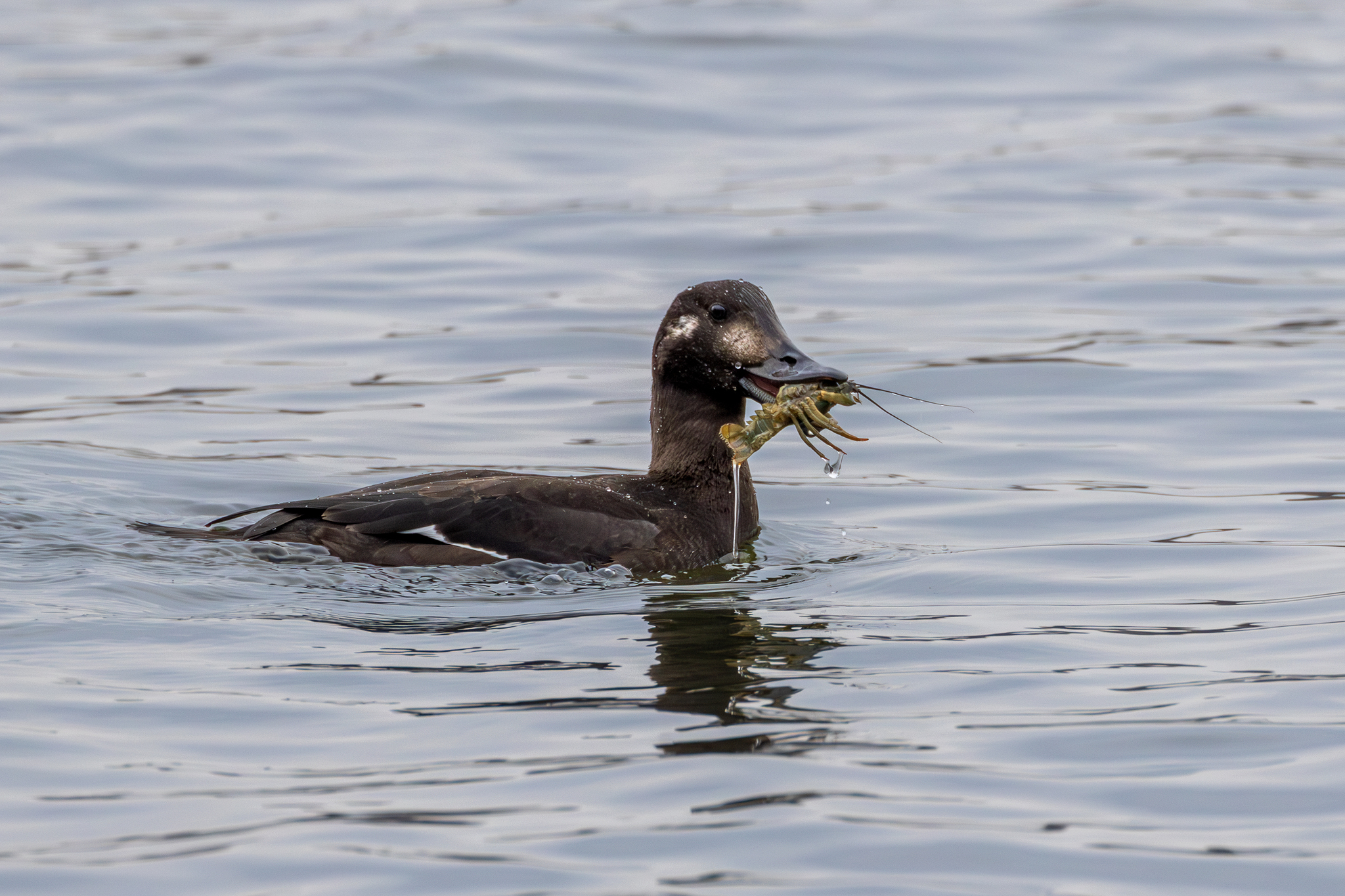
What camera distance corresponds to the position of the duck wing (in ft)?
23.0

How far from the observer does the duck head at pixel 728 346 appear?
24.0 ft

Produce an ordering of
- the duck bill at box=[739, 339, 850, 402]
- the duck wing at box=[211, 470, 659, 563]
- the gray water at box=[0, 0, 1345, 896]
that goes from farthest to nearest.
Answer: the duck bill at box=[739, 339, 850, 402]
the duck wing at box=[211, 470, 659, 563]
the gray water at box=[0, 0, 1345, 896]

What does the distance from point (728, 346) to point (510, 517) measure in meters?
1.14

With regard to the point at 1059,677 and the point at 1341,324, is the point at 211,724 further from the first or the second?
the point at 1341,324

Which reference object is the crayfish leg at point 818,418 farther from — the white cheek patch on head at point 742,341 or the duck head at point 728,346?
the white cheek patch on head at point 742,341

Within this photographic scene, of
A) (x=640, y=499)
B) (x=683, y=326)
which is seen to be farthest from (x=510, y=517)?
(x=683, y=326)

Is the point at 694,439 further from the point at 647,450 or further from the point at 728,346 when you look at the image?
the point at 647,450

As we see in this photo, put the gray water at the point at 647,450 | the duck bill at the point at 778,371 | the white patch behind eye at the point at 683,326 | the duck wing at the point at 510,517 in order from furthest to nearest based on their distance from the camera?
1. the white patch behind eye at the point at 683,326
2. the duck bill at the point at 778,371
3. the duck wing at the point at 510,517
4. the gray water at the point at 647,450

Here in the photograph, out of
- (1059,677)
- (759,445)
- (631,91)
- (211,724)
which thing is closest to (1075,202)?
(631,91)

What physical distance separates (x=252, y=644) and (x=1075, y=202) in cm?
1173

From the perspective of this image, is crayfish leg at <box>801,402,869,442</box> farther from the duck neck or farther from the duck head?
the duck neck

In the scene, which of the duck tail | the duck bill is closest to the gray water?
the duck tail

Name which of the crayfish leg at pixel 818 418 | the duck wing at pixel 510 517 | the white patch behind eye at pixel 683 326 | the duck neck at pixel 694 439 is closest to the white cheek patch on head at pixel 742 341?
the white patch behind eye at pixel 683 326

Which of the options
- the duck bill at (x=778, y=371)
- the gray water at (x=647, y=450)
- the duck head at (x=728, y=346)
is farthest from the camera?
the duck head at (x=728, y=346)
